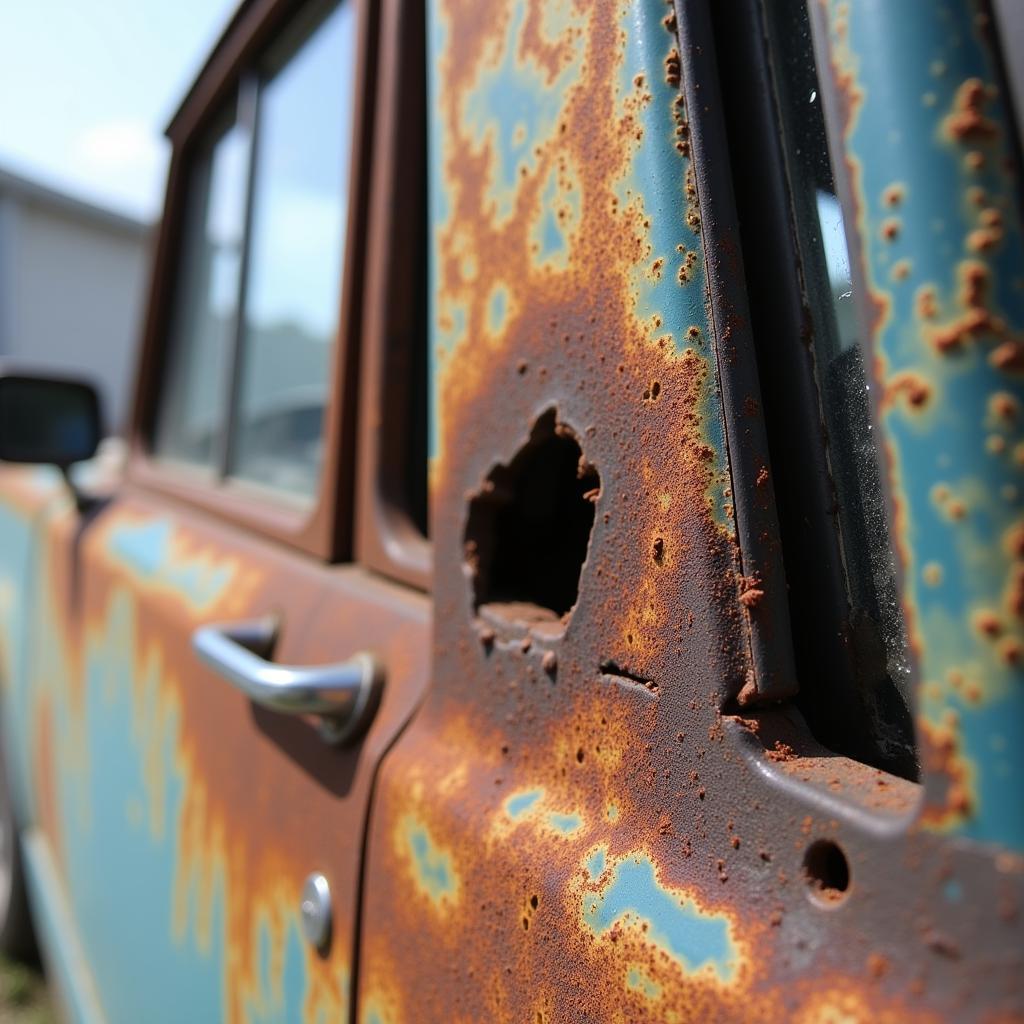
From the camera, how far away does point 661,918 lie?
1.95ft

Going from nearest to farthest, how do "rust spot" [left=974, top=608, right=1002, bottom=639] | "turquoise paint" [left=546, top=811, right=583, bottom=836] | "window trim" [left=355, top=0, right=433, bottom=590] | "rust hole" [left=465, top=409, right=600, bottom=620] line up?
"rust spot" [left=974, top=608, right=1002, bottom=639] < "turquoise paint" [left=546, top=811, right=583, bottom=836] < "rust hole" [left=465, top=409, right=600, bottom=620] < "window trim" [left=355, top=0, right=433, bottom=590]

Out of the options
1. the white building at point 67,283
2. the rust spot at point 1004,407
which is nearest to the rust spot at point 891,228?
the rust spot at point 1004,407

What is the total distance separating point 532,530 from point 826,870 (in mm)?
449

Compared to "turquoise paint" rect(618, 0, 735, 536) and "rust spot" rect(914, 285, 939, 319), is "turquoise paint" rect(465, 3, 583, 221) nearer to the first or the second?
"turquoise paint" rect(618, 0, 735, 536)

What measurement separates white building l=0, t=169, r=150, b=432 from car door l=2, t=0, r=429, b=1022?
10.8 m

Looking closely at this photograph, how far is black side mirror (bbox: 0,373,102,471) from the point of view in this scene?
236 cm

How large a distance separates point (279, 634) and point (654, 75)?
0.82 metres

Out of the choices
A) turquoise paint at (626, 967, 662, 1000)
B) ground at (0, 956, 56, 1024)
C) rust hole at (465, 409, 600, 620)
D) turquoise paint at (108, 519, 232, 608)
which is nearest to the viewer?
turquoise paint at (626, 967, 662, 1000)

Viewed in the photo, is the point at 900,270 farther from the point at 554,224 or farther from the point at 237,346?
the point at 237,346

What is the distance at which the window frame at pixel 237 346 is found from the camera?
1234 millimetres

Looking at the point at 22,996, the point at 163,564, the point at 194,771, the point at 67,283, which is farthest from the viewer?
the point at 67,283

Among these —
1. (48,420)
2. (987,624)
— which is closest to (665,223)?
(987,624)

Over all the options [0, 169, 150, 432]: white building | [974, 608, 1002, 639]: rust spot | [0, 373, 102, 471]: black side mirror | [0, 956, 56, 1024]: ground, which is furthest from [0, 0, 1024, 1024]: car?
[0, 169, 150, 432]: white building

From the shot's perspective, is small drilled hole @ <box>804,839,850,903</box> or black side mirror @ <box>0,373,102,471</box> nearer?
small drilled hole @ <box>804,839,850,903</box>
